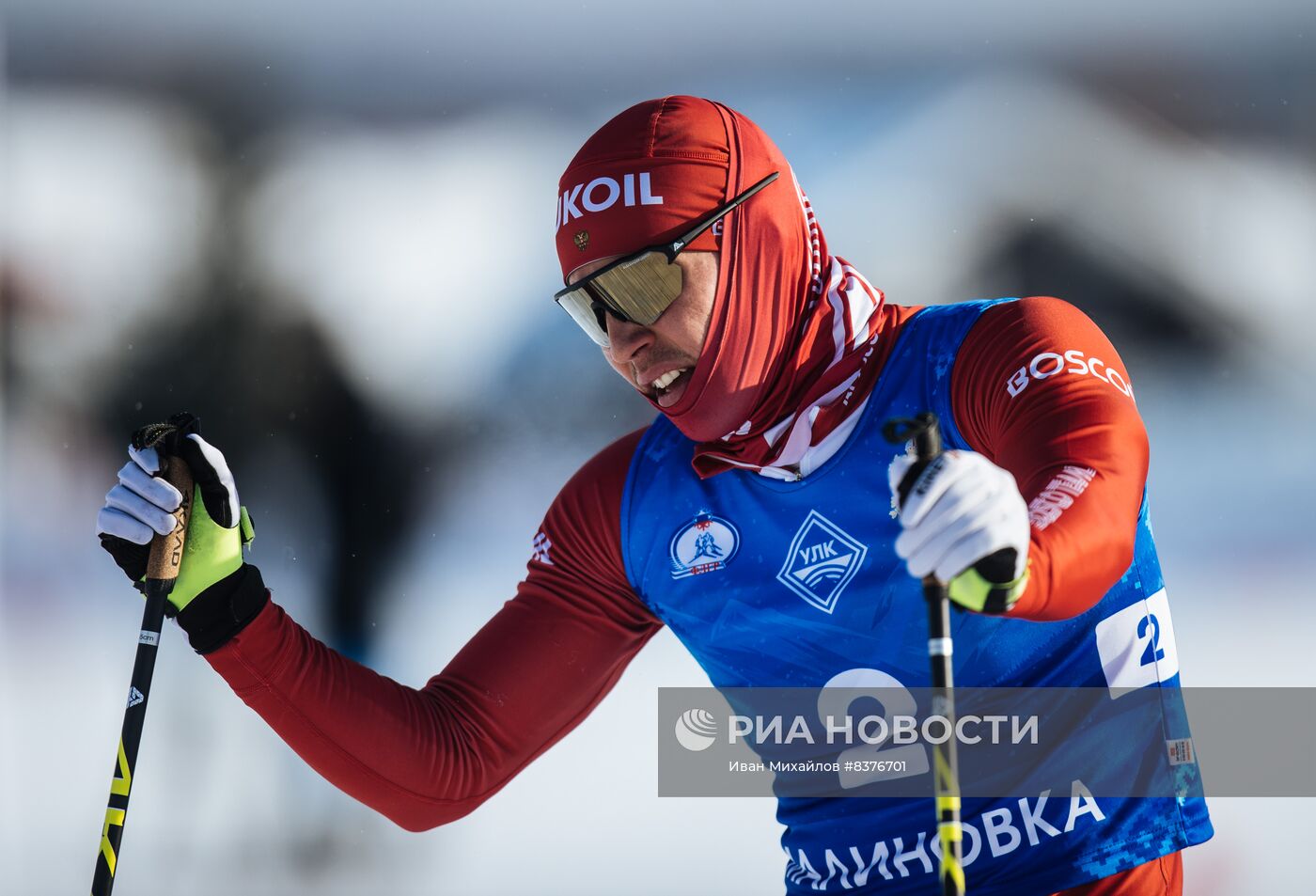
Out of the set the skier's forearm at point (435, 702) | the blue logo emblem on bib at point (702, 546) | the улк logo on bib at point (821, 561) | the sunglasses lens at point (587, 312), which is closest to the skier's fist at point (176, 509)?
the skier's forearm at point (435, 702)

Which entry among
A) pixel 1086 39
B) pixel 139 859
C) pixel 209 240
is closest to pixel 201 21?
pixel 209 240

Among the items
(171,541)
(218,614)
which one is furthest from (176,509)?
(218,614)

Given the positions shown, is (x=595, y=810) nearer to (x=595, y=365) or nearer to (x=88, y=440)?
(x=595, y=365)

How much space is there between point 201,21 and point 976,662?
3451mm

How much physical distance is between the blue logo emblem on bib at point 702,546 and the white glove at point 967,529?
0.86m

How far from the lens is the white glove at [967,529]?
135 cm

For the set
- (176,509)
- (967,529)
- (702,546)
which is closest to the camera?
(967,529)

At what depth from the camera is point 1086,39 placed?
13.8ft

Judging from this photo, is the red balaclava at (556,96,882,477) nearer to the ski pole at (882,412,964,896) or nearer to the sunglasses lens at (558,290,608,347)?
the sunglasses lens at (558,290,608,347)

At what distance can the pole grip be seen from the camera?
2.05 metres

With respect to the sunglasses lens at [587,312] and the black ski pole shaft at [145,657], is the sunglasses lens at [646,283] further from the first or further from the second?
the black ski pole shaft at [145,657]

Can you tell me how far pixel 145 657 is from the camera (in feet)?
6.98

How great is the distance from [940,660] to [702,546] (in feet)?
2.66

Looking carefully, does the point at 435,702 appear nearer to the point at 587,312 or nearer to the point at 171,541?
the point at 171,541
